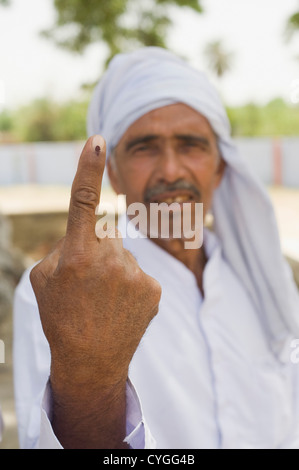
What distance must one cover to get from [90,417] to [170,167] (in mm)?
780

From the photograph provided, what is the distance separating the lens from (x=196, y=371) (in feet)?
4.21

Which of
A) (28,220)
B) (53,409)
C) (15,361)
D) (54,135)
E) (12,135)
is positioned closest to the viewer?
(53,409)

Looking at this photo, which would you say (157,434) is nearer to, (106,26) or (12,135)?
(106,26)

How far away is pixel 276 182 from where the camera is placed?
19.0 meters

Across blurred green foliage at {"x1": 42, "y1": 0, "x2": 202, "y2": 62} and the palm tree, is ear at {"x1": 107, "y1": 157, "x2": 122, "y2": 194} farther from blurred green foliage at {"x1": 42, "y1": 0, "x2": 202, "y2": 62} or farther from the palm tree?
the palm tree

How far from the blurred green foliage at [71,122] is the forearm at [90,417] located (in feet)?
73.9

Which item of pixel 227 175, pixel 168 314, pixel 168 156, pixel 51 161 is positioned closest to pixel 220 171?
pixel 227 175

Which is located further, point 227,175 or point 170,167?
point 227,175

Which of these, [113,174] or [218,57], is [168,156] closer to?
[113,174]

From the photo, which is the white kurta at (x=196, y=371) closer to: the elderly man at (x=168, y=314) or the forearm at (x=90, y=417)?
the elderly man at (x=168, y=314)

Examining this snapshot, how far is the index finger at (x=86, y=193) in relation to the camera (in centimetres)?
66

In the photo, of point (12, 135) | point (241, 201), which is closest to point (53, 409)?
point (241, 201)

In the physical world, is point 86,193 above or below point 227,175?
below
